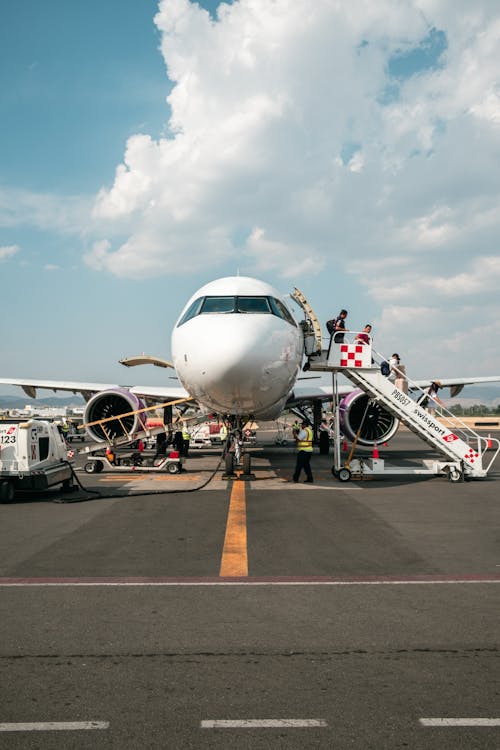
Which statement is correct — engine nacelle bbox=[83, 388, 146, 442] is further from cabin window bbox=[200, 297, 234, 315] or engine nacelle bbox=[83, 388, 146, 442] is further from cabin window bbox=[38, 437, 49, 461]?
cabin window bbox=[200, 297, 234, 315]

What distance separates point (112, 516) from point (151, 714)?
721cm

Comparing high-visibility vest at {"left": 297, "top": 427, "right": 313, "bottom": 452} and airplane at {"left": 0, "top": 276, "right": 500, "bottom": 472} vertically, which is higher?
airplane at {"left": 0, "top": 276, "right": 500, "bottom": 472}

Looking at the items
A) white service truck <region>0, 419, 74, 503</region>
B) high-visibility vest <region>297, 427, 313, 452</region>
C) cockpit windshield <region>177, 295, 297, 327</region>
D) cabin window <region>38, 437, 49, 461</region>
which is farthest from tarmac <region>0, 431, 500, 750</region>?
cockpit windshield <region>177, 295, 297, 327</region>

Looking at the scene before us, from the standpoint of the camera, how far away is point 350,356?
1566cm

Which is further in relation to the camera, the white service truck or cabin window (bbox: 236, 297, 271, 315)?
cabin window (bbox: 236, 297, 271, 315)

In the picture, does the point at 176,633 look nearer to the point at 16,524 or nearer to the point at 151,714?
the point at 151,714

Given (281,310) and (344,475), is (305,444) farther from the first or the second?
(281,310)

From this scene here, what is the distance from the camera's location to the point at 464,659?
430 centimetres

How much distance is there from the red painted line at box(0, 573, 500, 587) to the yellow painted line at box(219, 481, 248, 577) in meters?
0.31

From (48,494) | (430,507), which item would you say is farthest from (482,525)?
(48,494)

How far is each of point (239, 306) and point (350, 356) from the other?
11.7 feet

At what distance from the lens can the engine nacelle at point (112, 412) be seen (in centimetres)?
2019

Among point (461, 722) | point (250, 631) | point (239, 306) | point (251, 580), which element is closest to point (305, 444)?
point (239, 306)

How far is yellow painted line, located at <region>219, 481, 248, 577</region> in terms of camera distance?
6.90 meters
